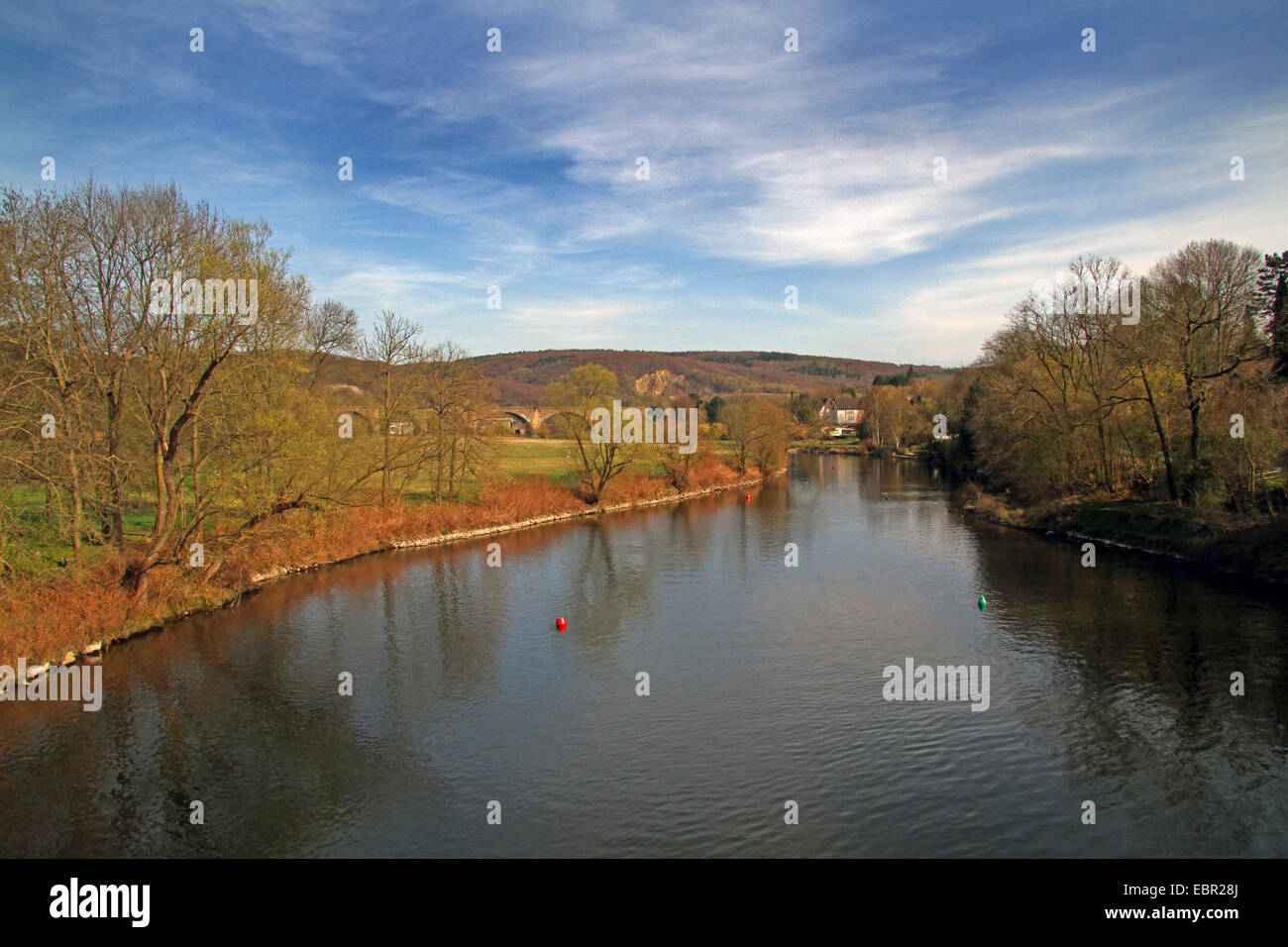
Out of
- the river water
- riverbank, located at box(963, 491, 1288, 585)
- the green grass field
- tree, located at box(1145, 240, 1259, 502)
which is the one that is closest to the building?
the green grass field

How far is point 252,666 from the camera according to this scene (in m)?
19.3

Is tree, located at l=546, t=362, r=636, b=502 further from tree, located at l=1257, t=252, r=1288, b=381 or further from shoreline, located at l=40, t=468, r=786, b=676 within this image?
tree, located at l=1257, t=252, r=1288, b=381

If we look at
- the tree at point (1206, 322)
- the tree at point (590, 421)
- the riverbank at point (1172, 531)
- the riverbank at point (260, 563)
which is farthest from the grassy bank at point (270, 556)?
the tree at point (1206, 322)

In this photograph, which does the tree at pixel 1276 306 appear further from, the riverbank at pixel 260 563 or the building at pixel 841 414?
the building at pixel 841 414

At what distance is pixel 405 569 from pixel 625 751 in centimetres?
1989

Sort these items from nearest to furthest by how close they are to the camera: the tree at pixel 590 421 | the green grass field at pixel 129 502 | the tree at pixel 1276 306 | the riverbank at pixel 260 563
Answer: the riverbank at pixel 260 563
the green grass field at pixel 129 502
the tree at pixel 1276 306
the tree at pixel 590 421

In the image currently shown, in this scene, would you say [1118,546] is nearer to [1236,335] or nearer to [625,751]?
[1236,335]

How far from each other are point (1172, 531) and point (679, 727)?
87.7 ft

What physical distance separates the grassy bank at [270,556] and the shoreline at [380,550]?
0.20 ft

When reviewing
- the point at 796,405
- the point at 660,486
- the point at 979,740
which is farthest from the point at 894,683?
the point at 796,405

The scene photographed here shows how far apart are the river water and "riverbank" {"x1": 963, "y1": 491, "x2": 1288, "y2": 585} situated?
1.77 metres

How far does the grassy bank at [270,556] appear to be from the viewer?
1895 cm

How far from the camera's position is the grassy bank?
746 inches

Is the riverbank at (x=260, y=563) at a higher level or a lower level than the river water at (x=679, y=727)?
higher
